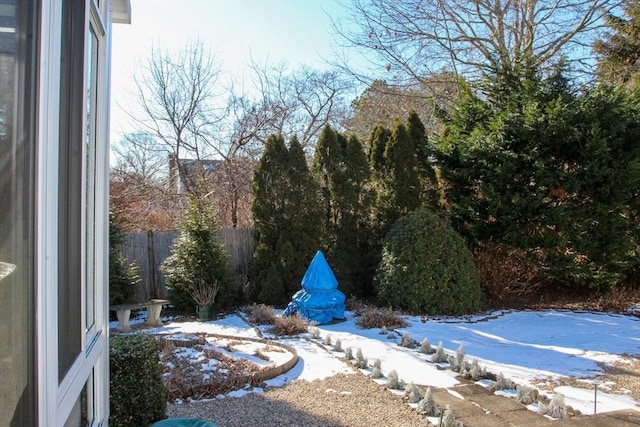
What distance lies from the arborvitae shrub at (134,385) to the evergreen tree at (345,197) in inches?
235

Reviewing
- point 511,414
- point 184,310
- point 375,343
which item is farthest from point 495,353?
point 184,310

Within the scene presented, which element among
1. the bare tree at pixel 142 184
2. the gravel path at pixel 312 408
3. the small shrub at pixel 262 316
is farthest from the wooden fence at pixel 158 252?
the gravel path at pixel 312 408

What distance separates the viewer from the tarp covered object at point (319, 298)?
24.9 feet

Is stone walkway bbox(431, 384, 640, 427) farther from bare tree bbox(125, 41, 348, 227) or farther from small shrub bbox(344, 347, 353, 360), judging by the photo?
bare tree bbox(125, 41, 348, 227)

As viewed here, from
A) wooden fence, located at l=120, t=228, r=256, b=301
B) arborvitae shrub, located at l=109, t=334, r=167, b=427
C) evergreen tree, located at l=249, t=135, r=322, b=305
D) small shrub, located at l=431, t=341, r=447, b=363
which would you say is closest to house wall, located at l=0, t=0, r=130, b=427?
arborvitae shrub, located at l=109, t=334, r=167, b=427

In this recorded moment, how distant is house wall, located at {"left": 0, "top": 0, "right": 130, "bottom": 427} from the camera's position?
1.23m

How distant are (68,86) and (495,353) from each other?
5470 mm

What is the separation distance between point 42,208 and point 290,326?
5.65m

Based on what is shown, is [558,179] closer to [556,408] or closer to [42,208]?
[556,408]

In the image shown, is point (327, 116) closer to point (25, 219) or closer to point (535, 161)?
point (535, 161)

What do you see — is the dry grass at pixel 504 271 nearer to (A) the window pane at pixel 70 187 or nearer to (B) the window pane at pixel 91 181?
(B) the window pane at pixel 91 181

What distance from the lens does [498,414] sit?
12.6 feet

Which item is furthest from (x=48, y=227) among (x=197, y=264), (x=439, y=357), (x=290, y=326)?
(x=197, y=264)

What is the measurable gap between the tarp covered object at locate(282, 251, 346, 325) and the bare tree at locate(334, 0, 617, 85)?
897 centimetres
